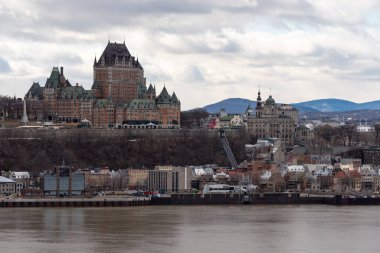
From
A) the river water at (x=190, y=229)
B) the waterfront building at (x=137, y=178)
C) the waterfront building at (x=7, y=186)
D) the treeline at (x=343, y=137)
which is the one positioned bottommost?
the river water at (x=190, y=229)

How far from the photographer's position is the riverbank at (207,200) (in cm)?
7950

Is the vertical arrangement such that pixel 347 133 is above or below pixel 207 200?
above

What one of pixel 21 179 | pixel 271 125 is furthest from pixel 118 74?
pixel 21 179

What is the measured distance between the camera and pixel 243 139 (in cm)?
11362

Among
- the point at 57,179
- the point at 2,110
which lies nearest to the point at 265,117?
the point at 2,110

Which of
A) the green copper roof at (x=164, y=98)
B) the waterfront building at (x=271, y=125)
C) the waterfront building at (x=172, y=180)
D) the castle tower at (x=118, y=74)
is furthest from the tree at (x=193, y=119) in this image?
the waterfront building at (x=172, y=180)

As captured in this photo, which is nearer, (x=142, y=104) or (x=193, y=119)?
(x=142, y=104)

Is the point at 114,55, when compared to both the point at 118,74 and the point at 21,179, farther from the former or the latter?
the point at 21,179

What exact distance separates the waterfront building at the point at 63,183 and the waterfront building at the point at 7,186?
2089mm

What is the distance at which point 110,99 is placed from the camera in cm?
11844

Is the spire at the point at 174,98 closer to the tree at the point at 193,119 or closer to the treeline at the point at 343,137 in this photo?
the tree at the point at 193,119

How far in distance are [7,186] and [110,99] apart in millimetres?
32152

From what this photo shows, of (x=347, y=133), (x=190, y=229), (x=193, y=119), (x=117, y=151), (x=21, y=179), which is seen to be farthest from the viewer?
(x=347, y=133)

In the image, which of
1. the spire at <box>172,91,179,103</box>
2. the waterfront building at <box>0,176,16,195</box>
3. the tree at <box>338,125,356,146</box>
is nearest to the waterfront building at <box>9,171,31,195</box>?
the waterfront building at <box>0,176,16,195</box>
